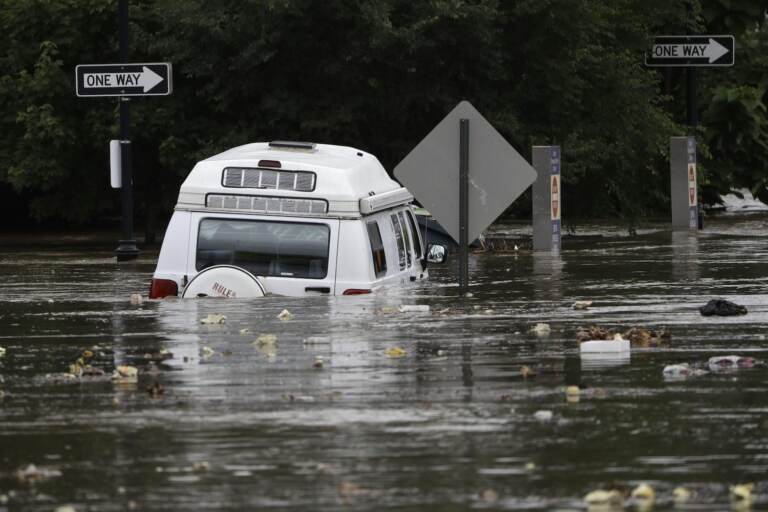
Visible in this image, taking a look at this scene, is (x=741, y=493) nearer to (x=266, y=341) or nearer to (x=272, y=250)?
(x=266, y=341)

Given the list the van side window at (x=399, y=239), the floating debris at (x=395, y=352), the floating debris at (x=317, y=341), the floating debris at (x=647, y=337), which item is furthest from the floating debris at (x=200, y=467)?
the van side window at (x=399, y=239)

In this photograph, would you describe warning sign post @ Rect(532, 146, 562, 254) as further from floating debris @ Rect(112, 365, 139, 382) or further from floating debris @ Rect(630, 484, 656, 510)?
floating debris @ Rect(630, 484, 656, 510)

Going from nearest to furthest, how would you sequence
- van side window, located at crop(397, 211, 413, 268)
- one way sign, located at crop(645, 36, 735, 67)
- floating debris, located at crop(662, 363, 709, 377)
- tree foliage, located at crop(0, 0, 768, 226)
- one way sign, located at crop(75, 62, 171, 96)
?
floating debris, located at crop(662, 363, 709, 377) < van side window, located at crop(397, 211, 413, 268) < one way sign, located at crop(75, 62, 171, 96) < tree foliage, located at crop(0, 0, 768, 226) < one way sign, located at crop(645, 36, 735, 67)

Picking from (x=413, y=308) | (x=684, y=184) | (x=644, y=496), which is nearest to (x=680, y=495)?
(x=644, y=496)

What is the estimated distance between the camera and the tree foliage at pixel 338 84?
28359mm

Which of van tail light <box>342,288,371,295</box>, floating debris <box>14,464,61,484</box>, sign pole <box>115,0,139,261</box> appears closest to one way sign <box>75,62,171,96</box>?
sign pole <box>115,0,139,261</box>

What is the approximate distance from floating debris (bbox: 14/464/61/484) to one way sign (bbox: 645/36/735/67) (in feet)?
79.5

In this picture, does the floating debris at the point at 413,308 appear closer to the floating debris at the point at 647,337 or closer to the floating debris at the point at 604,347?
the floating debris at the point at 647,337

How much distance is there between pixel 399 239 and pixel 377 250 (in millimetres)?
1107

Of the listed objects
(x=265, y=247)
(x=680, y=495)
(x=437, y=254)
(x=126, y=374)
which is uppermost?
(x=265, y=247)

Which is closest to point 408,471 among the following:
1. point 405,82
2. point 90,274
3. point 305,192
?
point 305,192

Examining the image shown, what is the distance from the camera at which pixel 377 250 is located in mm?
14977

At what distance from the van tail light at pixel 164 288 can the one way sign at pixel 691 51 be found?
17489mm

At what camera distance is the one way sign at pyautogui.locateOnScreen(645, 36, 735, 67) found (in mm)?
30422
